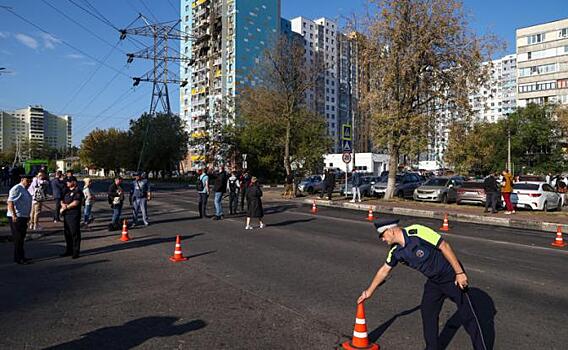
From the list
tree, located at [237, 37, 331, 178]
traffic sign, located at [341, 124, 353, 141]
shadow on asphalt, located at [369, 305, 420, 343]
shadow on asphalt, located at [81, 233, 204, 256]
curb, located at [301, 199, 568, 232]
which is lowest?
curb, located at [301, 199, 568, 232]

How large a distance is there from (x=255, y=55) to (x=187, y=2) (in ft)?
79.2

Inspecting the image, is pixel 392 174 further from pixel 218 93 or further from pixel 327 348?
pixel 218 93

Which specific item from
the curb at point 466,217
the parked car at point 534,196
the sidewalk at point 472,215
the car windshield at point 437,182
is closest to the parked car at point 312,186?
the sidewalk at point 472,215

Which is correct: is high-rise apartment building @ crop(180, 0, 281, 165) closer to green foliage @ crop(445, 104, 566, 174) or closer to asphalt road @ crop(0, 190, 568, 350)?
green foliage @ crop(445, 104, 566, 174)

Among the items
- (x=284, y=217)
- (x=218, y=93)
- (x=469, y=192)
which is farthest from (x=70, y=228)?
(x=218, y=93)

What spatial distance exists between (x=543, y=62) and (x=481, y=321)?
81.8 metres

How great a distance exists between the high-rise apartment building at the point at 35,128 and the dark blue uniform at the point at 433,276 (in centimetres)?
13130

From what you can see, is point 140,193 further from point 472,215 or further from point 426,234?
point 472,215

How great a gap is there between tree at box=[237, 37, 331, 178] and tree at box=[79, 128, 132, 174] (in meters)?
38.0

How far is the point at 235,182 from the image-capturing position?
59.3 ft

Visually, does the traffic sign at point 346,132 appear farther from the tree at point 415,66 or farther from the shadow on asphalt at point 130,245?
the shadow on asphalt at point 130,245

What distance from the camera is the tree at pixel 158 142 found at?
5906cm

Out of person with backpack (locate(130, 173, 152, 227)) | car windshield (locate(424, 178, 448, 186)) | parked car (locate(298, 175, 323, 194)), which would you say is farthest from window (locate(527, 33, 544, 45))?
person with backpack (locate(130, 173, 152, 227))

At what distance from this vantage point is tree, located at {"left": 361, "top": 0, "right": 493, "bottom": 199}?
23297 mm
